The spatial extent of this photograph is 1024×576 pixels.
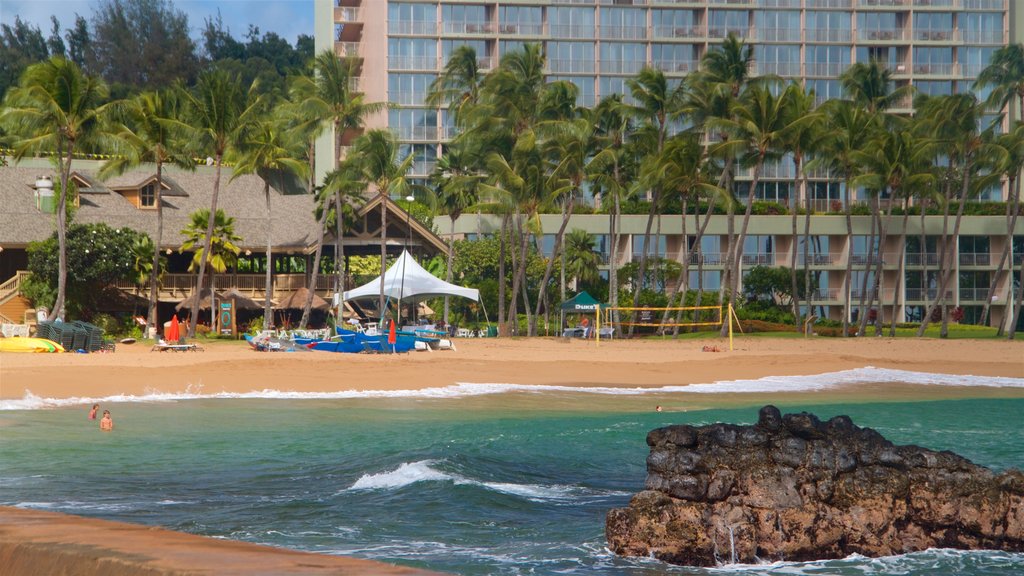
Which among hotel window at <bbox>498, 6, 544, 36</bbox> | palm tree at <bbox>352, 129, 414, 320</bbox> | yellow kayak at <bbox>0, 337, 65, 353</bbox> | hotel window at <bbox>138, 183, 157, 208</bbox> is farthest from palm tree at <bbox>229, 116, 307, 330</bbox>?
hotel window at <bbox>498, 6, 544, 36</bbox>

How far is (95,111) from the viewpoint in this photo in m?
39.5

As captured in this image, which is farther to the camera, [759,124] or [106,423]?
[759,124]

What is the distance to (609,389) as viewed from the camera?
30.1 meters

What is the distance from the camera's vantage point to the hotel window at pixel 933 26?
82.8 metres

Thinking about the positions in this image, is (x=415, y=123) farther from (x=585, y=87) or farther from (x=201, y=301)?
(x=201, y=301)

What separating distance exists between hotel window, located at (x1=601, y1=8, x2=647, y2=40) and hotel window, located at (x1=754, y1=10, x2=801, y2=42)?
8.37m

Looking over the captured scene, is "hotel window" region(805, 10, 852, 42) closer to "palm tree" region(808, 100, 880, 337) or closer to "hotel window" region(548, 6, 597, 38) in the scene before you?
"hotel window" region(548, 6, 597, 38)

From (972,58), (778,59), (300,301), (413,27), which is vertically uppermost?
(413,27)

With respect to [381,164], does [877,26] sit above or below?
above

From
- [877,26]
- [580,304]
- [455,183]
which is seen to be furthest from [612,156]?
[877,26]

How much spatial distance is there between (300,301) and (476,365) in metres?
15.9

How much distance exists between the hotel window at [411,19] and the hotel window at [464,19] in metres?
0.86

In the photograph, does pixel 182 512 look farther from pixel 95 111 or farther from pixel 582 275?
pixel 582 275

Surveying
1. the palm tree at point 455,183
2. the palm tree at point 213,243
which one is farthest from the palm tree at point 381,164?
the palm tree at point 213,243
